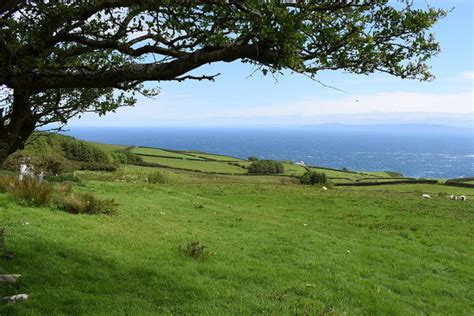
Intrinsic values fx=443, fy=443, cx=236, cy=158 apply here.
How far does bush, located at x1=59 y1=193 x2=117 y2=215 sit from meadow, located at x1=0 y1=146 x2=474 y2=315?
575 millimetres

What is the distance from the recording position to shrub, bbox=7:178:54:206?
1792cm

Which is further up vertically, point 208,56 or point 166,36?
point 166,36

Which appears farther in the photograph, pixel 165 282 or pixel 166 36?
pixel 165 282

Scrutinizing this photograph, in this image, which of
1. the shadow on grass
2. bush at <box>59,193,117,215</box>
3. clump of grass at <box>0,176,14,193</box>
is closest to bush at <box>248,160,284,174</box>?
clump of grass at <box>0,176,14,193</box>

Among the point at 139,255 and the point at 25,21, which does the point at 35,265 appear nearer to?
the point at 139,255

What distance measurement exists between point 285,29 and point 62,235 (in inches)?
420

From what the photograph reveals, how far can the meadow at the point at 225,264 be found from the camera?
9500mm

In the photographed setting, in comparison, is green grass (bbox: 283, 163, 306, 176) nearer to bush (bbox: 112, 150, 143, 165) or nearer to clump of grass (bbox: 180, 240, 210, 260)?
bush (bbox: 112, 150, 143, 165)

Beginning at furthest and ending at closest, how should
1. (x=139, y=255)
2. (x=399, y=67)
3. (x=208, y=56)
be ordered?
1. (x=139, y=255)
2. (x=399, y=67)
3. (x=208, y=56)

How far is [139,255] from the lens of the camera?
1266cm

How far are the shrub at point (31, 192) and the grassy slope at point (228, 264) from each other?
24.9 inches

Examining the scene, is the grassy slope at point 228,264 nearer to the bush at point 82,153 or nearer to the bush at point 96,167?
the bush at point 96,167

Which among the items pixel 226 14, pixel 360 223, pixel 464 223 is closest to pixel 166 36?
pixel 226 14

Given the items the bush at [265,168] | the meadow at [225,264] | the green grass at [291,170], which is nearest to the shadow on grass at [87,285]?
the meadow at [225,264]
